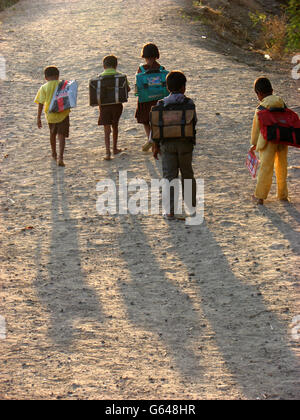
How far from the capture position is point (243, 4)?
2119 centimetres

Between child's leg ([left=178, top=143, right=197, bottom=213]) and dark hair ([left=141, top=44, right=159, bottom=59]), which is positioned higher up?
dark hair ([left=141, top=44, right=159, bottom=59])

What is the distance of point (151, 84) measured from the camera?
833 cm

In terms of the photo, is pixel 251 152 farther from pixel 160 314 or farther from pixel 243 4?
pixel 243 4

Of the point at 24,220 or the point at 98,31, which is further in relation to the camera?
the point at 98,31

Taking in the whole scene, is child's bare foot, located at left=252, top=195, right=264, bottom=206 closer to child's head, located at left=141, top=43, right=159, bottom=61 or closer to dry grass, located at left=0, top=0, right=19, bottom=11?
child's head, located at left=141, top=43, right=159, bottom=61

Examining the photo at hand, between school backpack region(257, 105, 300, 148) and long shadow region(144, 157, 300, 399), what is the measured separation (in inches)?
43.7

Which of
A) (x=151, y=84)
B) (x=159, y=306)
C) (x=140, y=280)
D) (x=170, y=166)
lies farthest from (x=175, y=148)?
(x=159, y=306)

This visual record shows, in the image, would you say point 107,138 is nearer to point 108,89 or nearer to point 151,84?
point 108,89

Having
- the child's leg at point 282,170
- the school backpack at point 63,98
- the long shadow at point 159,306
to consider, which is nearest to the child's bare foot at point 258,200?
the child's leg at point 282,170

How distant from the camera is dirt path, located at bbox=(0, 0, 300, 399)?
457cm

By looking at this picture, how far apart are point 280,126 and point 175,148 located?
1.11 m

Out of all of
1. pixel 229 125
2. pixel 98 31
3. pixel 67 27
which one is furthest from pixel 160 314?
pixel 67 27

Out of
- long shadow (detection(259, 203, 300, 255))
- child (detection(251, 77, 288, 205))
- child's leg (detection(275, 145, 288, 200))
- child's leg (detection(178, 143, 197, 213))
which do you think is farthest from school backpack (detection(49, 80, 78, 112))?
long shadow (detection(259, 203, 300, 255))
